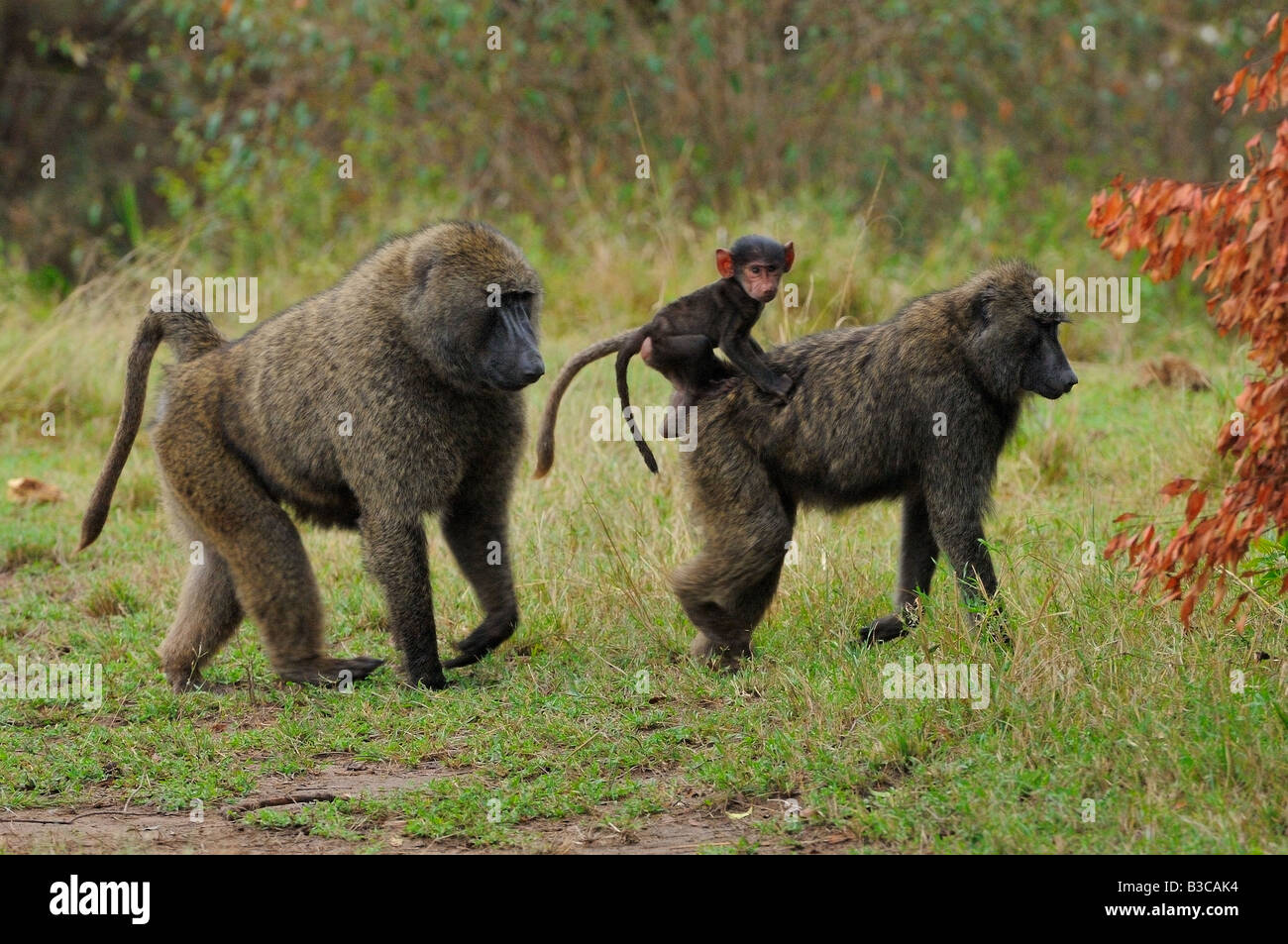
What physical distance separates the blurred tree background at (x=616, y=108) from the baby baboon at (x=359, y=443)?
569 centimetres

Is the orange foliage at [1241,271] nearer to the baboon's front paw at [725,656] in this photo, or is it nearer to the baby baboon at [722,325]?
the baby baboon at [722,325]

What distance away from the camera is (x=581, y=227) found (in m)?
11.7

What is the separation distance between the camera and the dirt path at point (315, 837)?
12.9ft

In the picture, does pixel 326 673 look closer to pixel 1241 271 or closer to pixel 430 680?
pixel 430 680

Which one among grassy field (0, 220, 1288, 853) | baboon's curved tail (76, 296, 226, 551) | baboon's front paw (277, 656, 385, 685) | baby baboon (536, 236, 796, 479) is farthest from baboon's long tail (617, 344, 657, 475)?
baboon's curved tail (76, 296, 226, 551)

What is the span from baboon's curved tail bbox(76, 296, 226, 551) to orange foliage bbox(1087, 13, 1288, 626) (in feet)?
11.2

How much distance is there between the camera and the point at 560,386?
5.23m

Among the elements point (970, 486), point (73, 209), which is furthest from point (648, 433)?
point (73, 209)

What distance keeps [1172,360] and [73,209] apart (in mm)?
13319

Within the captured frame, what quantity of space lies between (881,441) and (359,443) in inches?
70.0

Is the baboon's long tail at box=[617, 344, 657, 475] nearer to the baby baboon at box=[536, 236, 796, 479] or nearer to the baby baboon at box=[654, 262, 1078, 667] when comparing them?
the baby baboon at box=[536, 236, 796, 479]

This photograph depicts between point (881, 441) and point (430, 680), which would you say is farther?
point (430, 680)

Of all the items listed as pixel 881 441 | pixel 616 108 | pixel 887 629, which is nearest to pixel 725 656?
pixel 887 629
